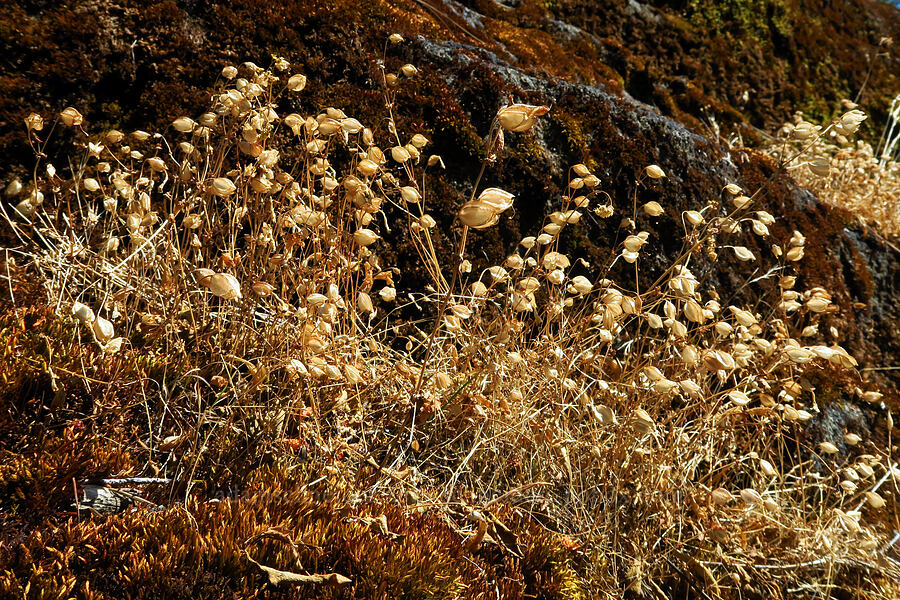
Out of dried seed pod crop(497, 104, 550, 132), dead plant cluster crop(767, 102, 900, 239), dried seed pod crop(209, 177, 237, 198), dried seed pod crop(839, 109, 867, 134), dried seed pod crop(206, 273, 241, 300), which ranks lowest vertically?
dead plant cluster crop(767, 102, 900, 239)

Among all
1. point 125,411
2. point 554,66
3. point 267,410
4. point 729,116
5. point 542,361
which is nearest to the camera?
point 125,411

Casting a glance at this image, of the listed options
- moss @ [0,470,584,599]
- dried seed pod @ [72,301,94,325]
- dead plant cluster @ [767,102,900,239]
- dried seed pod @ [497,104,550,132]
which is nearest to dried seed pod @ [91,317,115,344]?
dried seed pod @ [72,301,94,325]

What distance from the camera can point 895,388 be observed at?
13.3 ft

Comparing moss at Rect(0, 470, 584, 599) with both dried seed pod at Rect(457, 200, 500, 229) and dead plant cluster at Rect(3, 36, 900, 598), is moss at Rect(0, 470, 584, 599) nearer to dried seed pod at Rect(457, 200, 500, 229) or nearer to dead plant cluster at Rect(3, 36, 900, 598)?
dead plant cluster at Rect(3, 36, 900, 598)

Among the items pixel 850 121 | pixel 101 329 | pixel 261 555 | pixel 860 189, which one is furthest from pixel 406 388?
pixel 860 189

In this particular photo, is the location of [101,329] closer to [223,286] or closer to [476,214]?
[223,286]

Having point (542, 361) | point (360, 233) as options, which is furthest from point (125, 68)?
point (542, 361)

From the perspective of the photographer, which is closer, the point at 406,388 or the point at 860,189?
the point at 406,388

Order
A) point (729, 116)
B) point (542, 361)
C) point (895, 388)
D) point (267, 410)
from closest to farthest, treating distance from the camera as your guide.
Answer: point (267, 410) < point (542, 361) < point (895, 388) < point (729, 116)

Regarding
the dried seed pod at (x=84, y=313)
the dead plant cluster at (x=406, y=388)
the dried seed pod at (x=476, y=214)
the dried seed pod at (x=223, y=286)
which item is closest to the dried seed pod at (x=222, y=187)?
the dead plant cluster at (x=406, y=388)

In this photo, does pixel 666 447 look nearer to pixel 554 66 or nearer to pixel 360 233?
pixel 360 233

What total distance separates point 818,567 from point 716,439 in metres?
0.63

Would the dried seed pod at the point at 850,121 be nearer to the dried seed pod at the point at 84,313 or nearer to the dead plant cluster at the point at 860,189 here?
the dried seed pod at the point at 84,313

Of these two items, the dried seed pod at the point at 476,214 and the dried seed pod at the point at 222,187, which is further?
the dried seed pod at the point at 222,187
